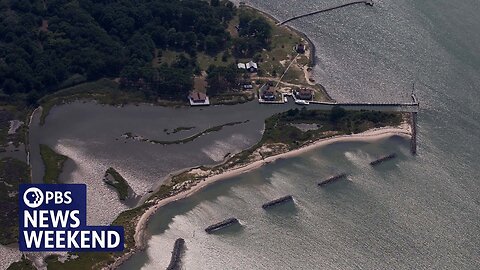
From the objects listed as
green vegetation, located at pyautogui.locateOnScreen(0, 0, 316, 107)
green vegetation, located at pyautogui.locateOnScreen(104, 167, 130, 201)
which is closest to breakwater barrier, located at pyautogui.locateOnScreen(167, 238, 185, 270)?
green vegetation, located at pyautogui.locateOnScreen(104, 167, 130, 201)

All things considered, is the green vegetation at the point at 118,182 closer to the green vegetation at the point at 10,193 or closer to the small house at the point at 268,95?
the green vegetation at the point at 10,193

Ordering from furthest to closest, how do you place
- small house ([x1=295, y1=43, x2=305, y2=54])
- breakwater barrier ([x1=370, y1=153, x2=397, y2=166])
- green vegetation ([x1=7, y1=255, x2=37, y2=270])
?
small house ([x1=295, y1=43, x2=305, y2=54]), breakwater barrier ([x1=370, y1=153, x2=397, y2=166]), green vegetation ([x1=7, y1=255, x2=37, y2=270])

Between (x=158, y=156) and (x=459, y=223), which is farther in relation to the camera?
(x=158, y=156)

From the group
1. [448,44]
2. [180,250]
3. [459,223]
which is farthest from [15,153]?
[448,44]

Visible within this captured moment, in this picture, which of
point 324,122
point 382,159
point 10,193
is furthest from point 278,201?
point 10,193

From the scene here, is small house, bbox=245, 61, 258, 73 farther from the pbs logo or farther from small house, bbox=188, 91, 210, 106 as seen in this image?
the pbs logo

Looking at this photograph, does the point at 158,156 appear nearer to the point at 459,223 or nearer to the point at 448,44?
the point at 459,223

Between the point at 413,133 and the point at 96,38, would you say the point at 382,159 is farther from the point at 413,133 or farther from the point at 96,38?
the point at 96,38

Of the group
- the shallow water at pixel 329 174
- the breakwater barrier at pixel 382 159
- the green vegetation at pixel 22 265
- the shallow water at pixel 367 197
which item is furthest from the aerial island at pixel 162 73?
the green vegetation at pixel 22 265
